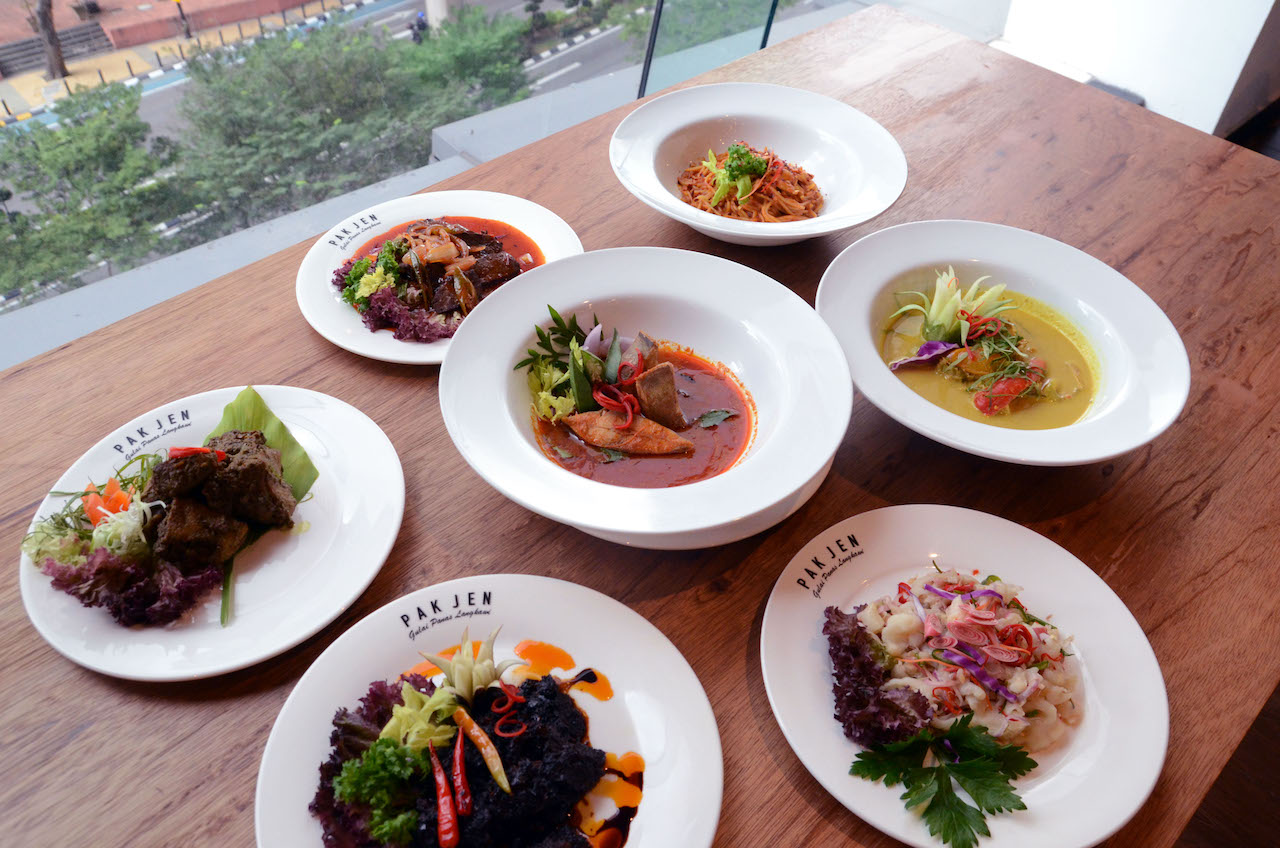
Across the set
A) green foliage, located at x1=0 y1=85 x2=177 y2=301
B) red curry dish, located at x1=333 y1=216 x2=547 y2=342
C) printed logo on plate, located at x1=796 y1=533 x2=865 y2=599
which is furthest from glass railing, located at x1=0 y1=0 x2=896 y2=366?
printed logo on plate, located at x1=796 y1=533 x2=865 y2=599

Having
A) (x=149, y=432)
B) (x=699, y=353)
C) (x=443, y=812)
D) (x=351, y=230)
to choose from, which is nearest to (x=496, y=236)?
(x=351, y=230)

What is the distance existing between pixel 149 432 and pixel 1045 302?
7.08 ft

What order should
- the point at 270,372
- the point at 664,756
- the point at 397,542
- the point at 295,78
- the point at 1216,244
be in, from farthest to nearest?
the point at 295,78
the point at 1216,244
the point at 270,372
the point at 397,542
the point at 664,756

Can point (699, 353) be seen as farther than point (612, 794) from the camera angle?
Yes

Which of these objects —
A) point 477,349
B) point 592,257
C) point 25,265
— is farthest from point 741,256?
point 25,265

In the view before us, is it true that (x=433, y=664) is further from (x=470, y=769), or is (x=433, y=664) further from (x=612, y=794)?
(x=612, y=794)

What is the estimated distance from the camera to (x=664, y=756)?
116cm

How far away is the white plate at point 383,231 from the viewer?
1852mm

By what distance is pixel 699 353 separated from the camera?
1891 millimetres

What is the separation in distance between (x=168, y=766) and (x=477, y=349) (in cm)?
90

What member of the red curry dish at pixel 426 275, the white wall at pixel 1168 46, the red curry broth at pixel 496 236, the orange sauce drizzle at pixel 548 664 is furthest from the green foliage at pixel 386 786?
the white wall at pixel 1168 46

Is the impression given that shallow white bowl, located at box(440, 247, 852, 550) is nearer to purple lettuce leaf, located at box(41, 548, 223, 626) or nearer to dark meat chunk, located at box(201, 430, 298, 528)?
dark meat chunk, located at box(201, 430, 298, 528)

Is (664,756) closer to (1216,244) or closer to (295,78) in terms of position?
(1216,244)

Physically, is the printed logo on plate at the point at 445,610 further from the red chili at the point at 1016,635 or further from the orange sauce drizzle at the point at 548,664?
the red chili at the point at 1016,635
